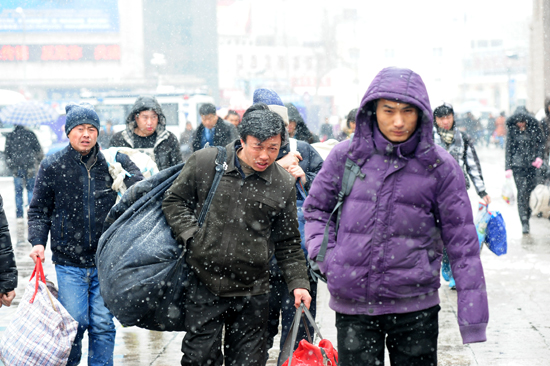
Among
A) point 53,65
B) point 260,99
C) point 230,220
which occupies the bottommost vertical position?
point 230,220

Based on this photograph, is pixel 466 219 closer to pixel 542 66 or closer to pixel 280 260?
pixel 280 260

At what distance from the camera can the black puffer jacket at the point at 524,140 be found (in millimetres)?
10453

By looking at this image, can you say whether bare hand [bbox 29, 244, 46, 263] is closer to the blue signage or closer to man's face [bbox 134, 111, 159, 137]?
man's face [bbox 134, 111, 159, 137]

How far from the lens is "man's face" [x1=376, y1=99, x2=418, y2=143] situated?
297 cm

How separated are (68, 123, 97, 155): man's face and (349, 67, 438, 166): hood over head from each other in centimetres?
195

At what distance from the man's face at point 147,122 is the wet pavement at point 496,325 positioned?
1699mm

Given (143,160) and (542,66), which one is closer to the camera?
(143,160)

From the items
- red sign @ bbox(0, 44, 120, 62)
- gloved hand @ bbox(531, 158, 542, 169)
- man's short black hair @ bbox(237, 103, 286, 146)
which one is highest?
red sign @ bbox(0, 44, 120, 62)

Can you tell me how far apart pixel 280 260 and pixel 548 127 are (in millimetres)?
8094

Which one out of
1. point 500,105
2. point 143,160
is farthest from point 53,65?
point 143,160

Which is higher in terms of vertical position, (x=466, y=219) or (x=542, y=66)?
(x=542, y=66)

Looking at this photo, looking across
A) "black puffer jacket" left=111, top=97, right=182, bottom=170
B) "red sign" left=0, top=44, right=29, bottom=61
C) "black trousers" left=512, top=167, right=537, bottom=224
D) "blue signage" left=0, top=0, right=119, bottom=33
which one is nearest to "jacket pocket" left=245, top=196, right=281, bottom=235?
"black puffer jacket" left=111, top=97, right=182, bottom=170

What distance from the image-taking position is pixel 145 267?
350 centimetres

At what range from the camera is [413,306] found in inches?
117
